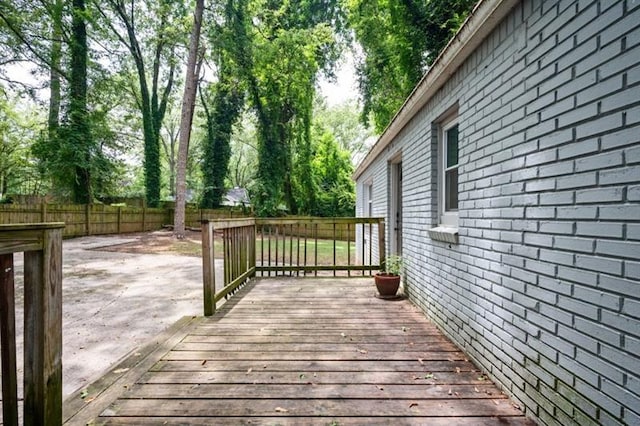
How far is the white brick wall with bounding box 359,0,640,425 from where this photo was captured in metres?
1.30

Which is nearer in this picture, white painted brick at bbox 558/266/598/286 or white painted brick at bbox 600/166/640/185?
white painted brick at bbox 600/166/640/185

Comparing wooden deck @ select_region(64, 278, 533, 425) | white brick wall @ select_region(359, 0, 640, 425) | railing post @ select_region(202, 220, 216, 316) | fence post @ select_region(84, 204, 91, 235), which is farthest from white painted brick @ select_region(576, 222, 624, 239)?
fence post @ select_region(84, 204, 91, 235)

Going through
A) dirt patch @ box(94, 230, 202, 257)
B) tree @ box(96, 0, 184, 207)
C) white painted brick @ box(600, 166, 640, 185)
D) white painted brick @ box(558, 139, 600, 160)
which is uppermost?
tree @ box(96, 0, 184, 207)

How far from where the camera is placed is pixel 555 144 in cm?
169

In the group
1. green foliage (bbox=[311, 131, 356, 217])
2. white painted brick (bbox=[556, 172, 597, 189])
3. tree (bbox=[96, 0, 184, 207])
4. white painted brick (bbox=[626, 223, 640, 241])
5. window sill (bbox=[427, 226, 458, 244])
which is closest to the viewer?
white painted brick (bbox=[626, 223, 640, 241])

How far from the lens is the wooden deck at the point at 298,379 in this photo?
1866 millimetres

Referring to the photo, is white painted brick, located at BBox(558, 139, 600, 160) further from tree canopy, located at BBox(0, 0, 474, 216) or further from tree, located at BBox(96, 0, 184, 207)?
tree, located at BBox(96, 0, 184, 207)

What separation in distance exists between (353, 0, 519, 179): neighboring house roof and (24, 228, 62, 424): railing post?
2.83m

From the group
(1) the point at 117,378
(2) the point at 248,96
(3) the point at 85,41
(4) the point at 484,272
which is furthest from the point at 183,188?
(4) the point at 484,272

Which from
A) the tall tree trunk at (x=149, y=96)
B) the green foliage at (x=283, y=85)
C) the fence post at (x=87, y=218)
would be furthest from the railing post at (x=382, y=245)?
the tall tree trunk at (x=149, y=96)

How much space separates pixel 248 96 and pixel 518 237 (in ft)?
59.5

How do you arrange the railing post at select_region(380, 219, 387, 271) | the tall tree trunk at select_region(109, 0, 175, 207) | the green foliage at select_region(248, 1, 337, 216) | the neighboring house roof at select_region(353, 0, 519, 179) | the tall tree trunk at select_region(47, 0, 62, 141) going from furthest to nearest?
the tall tree trunk at select_region(109, 0, 175, 207) < the green foliage at select_region(248, 1, 337, 216) < the tall tree trunk at select_region(47, 0, 62, 141) < the railing post at select_region(380, 219, 387, 271) < the neighboring house roof at select_region(353, 0, 519, 179)

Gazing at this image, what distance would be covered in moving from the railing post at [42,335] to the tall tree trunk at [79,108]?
15805mm

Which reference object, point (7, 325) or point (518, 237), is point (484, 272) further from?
point (7, 325)
